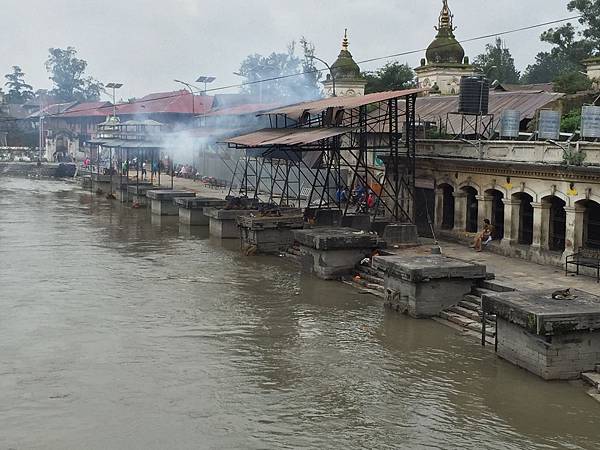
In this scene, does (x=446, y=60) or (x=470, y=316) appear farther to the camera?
(x=446, y=60)

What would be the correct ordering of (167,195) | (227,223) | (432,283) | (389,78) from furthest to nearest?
(389,78) < (167,195) < (227,223) < (432,283)

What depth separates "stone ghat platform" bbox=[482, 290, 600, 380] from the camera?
12.8m

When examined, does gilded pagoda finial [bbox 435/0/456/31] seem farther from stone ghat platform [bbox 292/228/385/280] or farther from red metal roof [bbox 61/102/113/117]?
red metal roof [bbox 61/102/113/117]

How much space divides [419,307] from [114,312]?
690 centimetres

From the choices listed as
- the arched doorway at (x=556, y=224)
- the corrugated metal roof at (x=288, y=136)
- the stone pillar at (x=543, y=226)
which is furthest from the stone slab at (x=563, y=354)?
the corrugated metal roof at (x=288, y=136)

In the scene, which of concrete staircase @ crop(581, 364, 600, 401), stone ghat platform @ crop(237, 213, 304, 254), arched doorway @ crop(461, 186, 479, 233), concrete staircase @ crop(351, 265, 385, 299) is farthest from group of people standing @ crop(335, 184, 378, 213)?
concrete staircase @ crop(581, 364, 600, 401)

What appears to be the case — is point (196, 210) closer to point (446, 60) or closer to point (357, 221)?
point (357, 221)

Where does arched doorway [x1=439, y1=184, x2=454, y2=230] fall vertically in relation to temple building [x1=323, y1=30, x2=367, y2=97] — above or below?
below

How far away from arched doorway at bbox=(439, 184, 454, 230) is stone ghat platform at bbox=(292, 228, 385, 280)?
178 inches

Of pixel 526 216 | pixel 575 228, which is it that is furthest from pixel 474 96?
pixel 575 228

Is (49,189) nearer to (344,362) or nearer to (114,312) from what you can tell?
(114,312)

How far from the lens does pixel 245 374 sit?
1369cm

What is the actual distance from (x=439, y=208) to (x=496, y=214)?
2.95 metres

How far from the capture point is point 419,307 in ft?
57.5
